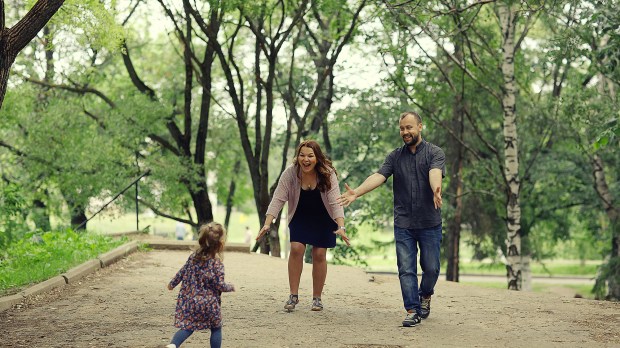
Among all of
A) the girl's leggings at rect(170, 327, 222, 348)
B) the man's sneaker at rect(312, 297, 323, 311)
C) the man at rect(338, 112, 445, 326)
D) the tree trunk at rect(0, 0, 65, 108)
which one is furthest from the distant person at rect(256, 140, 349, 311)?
the tree trunk at rect(0, 0, 65, 108)

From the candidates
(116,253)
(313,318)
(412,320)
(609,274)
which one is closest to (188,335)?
(313,318)

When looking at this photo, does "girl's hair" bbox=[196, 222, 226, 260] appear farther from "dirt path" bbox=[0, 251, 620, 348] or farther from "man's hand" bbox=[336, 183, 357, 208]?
"man's hand" bbox=[336, 183, 357, 208]

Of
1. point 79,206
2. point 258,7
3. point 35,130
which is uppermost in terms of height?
point 258,7

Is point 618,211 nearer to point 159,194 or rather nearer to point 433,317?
point 159,194

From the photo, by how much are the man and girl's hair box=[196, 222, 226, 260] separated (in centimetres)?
208

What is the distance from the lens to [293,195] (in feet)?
31.1

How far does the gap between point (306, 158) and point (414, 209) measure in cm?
118

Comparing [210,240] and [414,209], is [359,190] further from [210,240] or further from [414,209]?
[210,240]

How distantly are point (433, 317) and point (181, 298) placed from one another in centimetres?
346

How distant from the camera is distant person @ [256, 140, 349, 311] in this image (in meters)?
9.36

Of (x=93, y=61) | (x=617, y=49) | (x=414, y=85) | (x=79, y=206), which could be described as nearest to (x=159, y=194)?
(x=79, y=206)

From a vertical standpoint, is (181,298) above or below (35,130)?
below

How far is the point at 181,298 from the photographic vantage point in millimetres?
6910

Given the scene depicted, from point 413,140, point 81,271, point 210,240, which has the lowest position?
point 81,271
